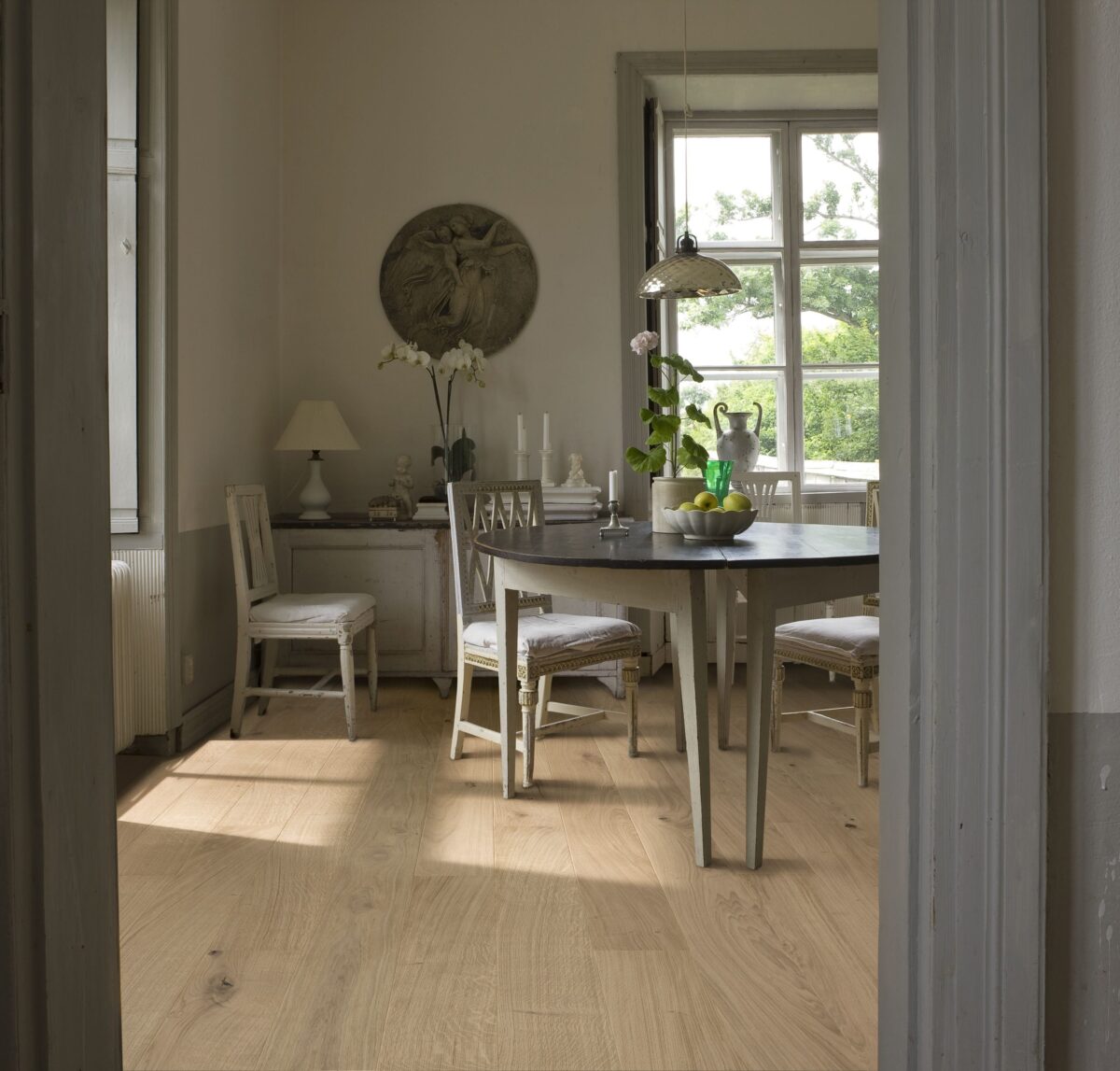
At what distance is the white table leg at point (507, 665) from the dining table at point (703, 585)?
88mm

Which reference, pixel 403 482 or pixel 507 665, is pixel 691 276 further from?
pixel 403 482

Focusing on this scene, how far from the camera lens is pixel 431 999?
184cm

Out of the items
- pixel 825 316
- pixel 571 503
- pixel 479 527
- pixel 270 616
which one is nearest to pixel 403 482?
pixel 571 503

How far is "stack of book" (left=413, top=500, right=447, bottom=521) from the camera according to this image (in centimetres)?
451

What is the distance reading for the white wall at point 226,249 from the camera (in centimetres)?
371

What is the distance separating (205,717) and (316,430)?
132cm

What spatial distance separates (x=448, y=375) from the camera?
185 inches

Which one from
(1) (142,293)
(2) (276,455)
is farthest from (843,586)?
(2) (276,455)

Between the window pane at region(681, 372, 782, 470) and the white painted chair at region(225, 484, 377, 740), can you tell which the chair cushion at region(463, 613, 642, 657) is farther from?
the window pane at region(681, 372, 782, 470)

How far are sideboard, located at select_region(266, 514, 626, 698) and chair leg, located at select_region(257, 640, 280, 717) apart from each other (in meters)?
0.27

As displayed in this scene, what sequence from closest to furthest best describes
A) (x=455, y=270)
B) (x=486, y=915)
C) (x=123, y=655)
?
(x=486, y=915) < (x=123, y=655) < (x=455, y=270)

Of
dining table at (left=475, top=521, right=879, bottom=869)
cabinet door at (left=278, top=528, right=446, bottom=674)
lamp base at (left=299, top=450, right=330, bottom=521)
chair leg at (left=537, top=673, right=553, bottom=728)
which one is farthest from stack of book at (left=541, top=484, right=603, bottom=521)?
dining table at (left=475, top=521, right=879, bottom=869)

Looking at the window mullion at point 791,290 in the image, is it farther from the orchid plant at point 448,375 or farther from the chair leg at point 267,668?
the chair leg at point 267,668

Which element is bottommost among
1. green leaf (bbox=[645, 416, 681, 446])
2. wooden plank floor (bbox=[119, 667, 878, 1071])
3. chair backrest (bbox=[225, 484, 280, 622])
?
wooden plank floor (bbox=[119, 667, 878, 1071])
